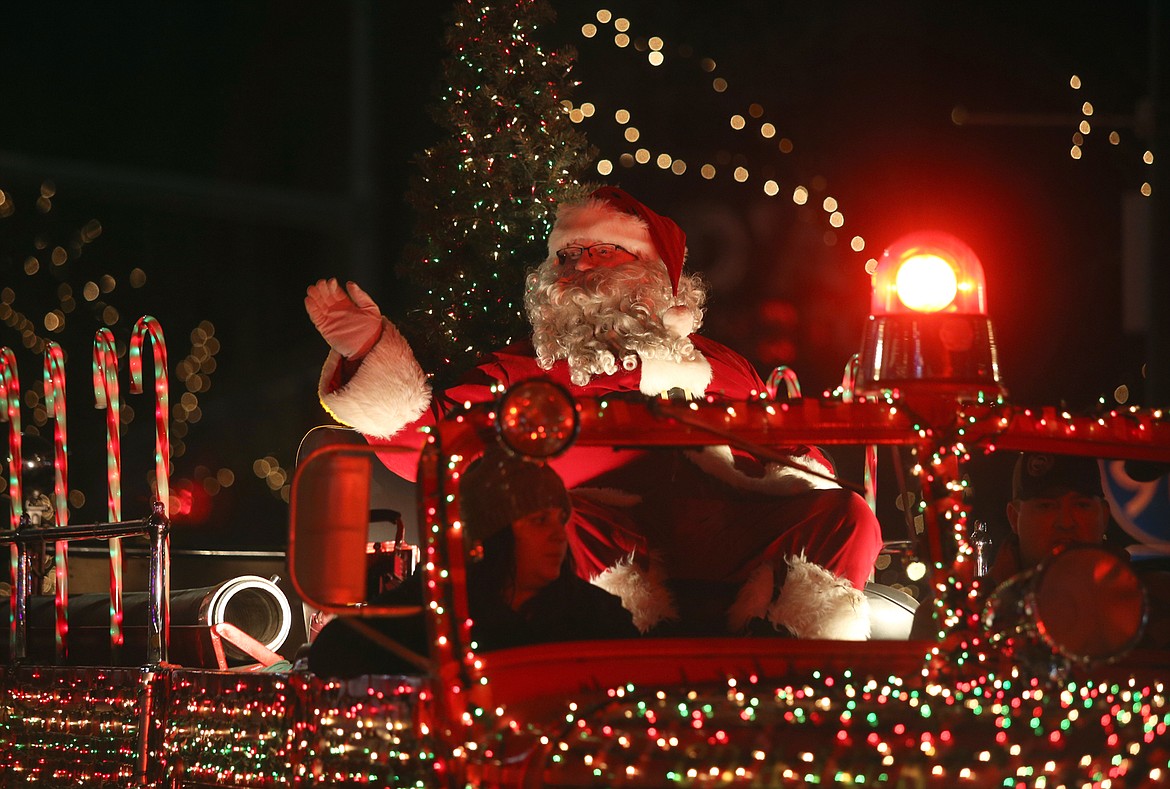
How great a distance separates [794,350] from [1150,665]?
343 inches

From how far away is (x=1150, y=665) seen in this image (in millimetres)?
2508

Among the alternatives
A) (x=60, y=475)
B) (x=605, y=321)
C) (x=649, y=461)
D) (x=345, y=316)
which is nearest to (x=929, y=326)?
(x=649, y=461)

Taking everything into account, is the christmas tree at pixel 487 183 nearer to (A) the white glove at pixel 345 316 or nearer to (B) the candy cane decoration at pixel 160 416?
(A) the white glove at pixel 345 316

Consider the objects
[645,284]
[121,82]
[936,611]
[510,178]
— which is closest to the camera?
[936,611]

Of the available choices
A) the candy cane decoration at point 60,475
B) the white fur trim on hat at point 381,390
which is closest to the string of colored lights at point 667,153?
the white fur trim on hat at point 381,390

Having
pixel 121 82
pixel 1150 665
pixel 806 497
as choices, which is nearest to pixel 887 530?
pixel 806 497

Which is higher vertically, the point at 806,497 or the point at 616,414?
the point at 616,414

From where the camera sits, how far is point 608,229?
543 centimetres

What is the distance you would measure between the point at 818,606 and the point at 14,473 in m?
2.55

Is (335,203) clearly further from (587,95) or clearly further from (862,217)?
(862,217)

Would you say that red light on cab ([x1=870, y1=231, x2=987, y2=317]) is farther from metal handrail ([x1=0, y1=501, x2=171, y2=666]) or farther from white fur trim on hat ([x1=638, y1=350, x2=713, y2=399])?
white fur trim on hat ([x1=638, y1=350, x2=713, y2=399])

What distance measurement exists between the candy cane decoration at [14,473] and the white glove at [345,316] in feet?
2.97

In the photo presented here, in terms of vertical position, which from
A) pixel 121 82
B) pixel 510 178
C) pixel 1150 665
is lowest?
pixel 1150 665

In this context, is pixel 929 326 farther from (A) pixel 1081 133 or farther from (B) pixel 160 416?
(A) pixel 1081 133
